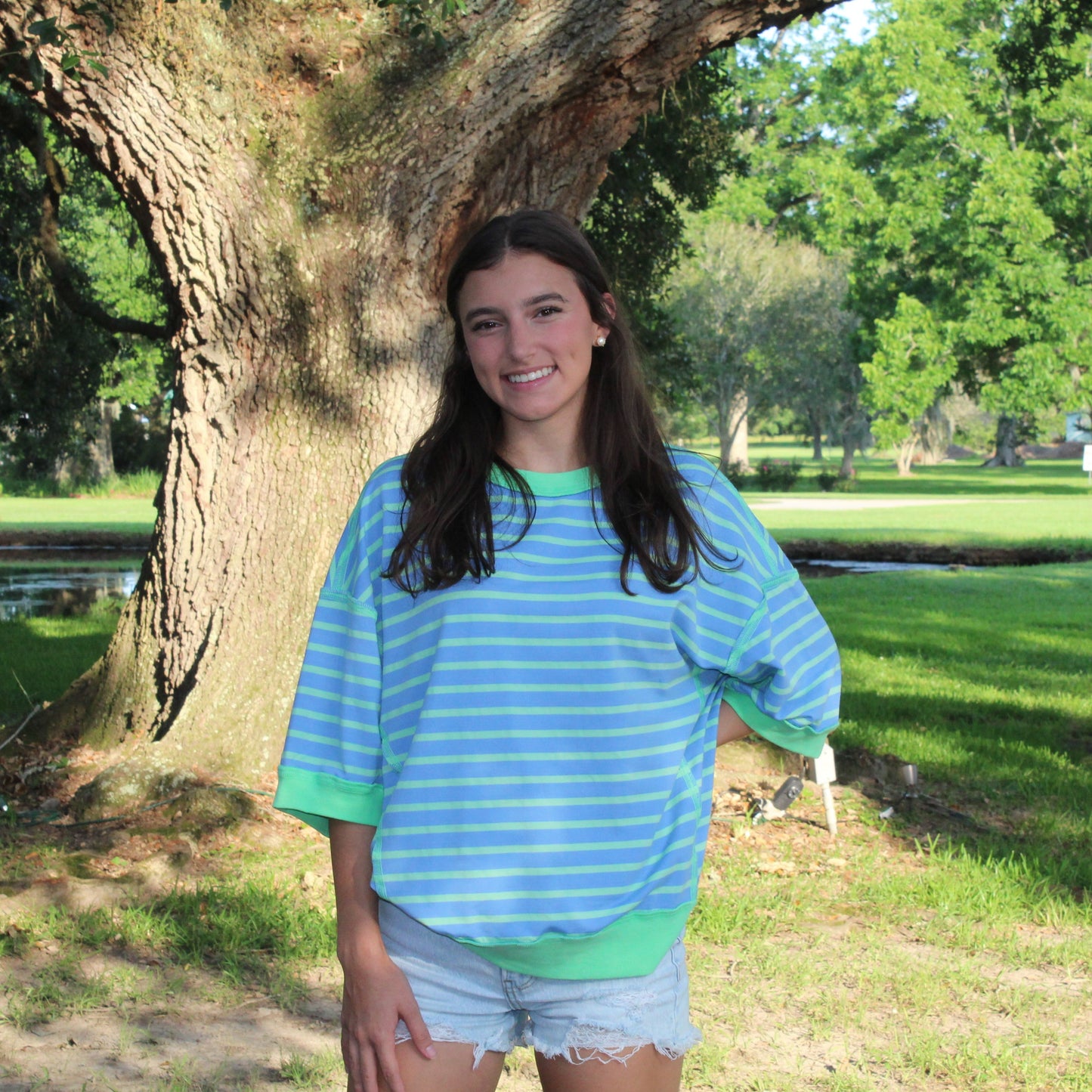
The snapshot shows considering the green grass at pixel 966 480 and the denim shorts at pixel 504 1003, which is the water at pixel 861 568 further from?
the denim shorts at pixel 504 1003

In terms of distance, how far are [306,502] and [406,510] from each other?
3998 mm

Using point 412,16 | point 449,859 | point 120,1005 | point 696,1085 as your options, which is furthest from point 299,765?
point 412,16

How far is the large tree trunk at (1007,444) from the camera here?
65.2 m

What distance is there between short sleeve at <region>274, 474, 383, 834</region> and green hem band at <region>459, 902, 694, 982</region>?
277 millimetres

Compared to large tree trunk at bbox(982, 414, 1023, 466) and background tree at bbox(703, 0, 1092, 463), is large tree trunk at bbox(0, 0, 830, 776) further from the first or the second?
large tree trunk at bbox(982, 414, 1023, 466)

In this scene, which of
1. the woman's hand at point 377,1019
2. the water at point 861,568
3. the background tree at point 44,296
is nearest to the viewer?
the woman's hand at point 377,1019

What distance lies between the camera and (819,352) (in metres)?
47.3

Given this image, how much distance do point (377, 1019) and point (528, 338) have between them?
3.42ft

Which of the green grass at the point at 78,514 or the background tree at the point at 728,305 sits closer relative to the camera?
the green grass at the point at 78,514

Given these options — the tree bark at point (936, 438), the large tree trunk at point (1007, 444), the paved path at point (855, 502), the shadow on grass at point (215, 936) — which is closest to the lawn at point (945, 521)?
the paved path at point (855, 502)

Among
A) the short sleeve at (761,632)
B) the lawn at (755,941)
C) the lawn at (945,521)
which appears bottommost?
the lawn at (945,521)

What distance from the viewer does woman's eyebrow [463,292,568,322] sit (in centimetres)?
203

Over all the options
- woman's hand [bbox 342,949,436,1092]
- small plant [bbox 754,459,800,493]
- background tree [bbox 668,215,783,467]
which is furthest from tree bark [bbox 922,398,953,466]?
woman's hand [bbox 342,949,436,1092]

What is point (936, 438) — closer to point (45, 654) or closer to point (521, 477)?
point (45, 654)
